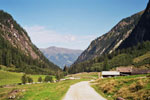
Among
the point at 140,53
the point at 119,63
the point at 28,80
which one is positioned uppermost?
the point at 140,53

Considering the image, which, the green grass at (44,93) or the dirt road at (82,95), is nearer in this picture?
the dirt road at (82,95)

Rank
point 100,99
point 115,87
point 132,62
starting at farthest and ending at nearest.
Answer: point 132,62
point 115,87
point 100,99

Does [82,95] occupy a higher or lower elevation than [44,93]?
higher

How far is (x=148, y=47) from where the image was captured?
195 meters

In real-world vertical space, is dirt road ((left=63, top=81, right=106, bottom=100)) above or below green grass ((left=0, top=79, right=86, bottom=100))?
above

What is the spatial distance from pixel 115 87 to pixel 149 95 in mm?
12447

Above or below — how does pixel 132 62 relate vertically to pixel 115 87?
above

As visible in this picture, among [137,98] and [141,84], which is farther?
[141,84]

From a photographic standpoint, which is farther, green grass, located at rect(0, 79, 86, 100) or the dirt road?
green grass, located at rect(0, 79, 86, 100)

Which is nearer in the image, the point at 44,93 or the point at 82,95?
the point at 82,95

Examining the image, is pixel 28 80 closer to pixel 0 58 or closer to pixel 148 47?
pixel 0 58

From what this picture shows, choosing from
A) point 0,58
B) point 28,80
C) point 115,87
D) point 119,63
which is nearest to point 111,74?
point 28,80

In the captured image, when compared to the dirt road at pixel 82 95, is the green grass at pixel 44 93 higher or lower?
lower

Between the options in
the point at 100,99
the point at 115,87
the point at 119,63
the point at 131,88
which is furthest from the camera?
the point at 119,63
